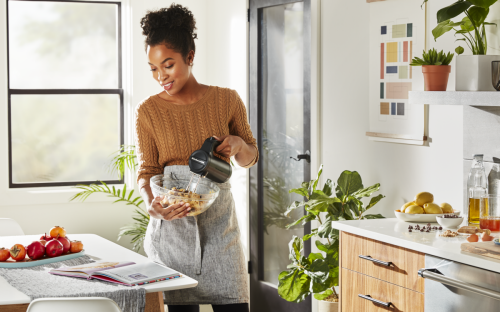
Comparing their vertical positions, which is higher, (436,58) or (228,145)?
(436,58)

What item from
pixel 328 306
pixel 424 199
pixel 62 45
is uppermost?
pixel 62 45

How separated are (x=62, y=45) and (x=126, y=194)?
4.13ft

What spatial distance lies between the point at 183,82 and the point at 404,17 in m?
1.17

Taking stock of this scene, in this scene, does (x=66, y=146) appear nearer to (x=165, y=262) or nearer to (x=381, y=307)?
(x=165, y=262)

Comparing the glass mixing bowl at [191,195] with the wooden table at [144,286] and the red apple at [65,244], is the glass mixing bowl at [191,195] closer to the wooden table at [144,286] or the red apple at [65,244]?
the wooden table at [144,286]

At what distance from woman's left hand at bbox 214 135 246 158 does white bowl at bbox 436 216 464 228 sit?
799 mm

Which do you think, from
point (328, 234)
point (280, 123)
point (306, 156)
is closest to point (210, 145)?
point (328, 234)

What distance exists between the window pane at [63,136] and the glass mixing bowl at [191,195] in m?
2.72

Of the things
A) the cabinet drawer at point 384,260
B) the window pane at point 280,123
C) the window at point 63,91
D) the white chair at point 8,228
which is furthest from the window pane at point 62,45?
the cabinet drawer at point 384,260

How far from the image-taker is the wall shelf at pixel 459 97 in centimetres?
209

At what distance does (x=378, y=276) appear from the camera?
7.41 feet

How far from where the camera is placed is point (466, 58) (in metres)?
2.26

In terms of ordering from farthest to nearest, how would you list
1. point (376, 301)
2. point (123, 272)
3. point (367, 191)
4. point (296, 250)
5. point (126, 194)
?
point (126, 194)
point (296, 250)
point (367, 191)
point (376, 301)
point (123, 272)

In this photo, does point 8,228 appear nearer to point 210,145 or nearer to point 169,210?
point 169,210
